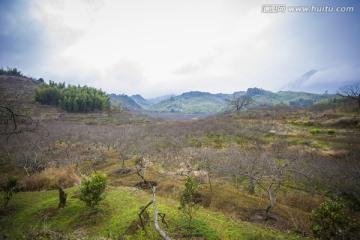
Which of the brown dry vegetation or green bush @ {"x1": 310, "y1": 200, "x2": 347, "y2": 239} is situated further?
the brown dry vegetation

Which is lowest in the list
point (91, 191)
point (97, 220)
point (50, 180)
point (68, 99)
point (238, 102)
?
point (50, 180)

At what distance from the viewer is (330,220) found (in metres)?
8.17

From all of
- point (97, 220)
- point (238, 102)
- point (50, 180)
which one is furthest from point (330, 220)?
point (238, 102)

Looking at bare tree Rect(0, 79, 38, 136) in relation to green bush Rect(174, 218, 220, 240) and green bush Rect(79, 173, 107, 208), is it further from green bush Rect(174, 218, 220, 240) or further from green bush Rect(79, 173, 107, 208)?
green bush Rect(174, 218, 220, 240)

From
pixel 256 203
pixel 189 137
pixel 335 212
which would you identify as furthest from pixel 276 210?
pixel 189 137

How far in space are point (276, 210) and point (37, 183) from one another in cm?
2245

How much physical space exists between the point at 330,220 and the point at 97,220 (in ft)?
41.4

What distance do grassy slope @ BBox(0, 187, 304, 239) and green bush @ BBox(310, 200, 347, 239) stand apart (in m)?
2.44

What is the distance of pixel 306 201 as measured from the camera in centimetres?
1689

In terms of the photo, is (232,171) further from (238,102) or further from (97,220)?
(238,102)

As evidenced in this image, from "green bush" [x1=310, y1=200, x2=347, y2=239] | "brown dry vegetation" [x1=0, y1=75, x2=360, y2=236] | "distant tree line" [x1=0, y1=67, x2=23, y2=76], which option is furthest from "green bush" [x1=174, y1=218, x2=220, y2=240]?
"distant tree line" [x1=0, y1=67, x2=23, y2=76]

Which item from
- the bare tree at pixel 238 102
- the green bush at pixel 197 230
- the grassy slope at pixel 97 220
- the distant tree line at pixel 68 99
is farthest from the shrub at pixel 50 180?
the distant tree line at pixel 68 99

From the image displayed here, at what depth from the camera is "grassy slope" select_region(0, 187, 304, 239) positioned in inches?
405

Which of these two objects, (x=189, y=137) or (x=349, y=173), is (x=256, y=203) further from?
(x=189, y=137)
